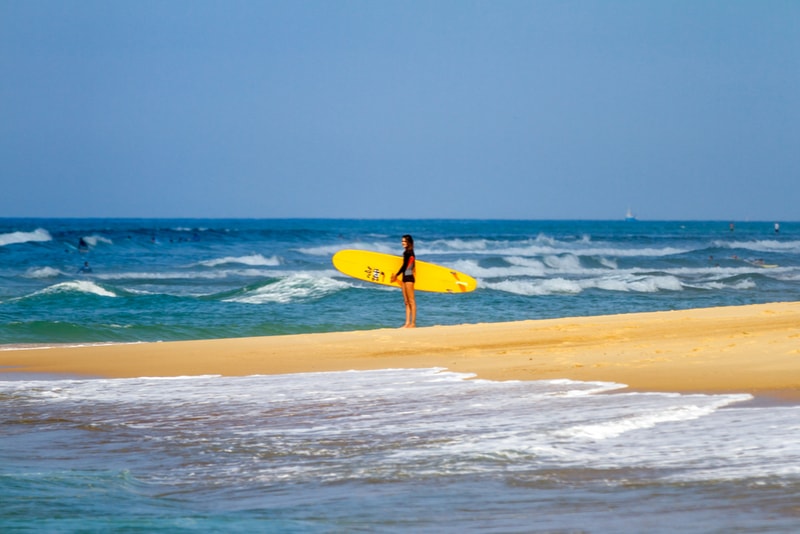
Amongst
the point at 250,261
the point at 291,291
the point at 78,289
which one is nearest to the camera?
the point at 78,289

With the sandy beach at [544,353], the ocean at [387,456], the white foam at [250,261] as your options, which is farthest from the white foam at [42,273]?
the ocean at [387,456]

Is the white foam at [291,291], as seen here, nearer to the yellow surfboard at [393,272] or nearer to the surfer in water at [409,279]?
the yellow surfboard at [393,272]

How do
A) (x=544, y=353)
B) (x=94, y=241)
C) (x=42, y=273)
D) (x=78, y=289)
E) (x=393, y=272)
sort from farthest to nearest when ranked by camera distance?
1. (x=94, y=241)
2. (x=42, y=273)
3. (x=78, y=289)
4. (x=393, y=272)
5. (x=544, y=353)

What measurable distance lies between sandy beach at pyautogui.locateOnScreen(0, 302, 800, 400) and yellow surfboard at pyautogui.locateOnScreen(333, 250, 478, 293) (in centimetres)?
598

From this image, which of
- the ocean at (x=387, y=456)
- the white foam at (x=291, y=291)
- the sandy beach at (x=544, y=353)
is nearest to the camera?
the ocean at (x=387, y=456)

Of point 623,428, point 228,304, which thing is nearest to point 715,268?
point 228,304

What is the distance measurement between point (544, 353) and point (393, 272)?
363 inches

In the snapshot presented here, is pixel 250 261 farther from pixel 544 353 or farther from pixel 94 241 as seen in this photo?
pixel 544 353

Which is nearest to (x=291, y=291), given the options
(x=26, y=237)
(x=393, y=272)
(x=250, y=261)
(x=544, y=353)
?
(x=393, y=272)

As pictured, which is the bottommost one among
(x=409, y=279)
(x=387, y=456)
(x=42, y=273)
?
(x=42, y=273)

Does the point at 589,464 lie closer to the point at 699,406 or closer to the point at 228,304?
the point at 699,406

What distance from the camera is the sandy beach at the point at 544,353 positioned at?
8.75m

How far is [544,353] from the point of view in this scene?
10539 millimetres

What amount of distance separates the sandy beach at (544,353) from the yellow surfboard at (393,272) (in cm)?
598
